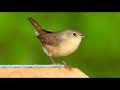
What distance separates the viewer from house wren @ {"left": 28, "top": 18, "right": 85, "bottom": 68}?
699cm

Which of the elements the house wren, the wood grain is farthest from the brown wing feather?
the wood grain

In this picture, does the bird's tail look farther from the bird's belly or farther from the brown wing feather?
the bird's belly

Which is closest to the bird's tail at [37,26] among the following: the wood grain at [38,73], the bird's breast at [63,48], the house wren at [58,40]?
the house wren at [58,40]

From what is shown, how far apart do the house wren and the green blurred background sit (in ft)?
0.23

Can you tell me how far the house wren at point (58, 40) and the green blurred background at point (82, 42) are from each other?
0.23 ft

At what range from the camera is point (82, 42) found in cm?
725

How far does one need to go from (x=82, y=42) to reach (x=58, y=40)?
0.95 ft

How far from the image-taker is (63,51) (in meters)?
7.02

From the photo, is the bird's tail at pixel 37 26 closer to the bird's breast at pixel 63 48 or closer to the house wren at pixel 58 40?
the house wren at pixel 58 40

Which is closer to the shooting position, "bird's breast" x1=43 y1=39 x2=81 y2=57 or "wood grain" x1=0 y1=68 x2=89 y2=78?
"wood grain" x1=0 y1=68 x2=89 y2=78

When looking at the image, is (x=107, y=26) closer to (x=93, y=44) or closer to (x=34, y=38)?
(x=93, y=44)

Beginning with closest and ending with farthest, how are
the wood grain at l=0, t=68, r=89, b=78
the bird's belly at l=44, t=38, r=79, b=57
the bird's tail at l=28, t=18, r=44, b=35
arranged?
the wood grain at l=0, t=68, r=89, b=78 < the bird's belly at l=44, t=38, r=79, b=57 < the bird's tail at l=28, t=18, r=44, b=35

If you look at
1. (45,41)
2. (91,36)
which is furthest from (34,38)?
(91,36)

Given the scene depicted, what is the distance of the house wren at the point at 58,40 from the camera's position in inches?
275
